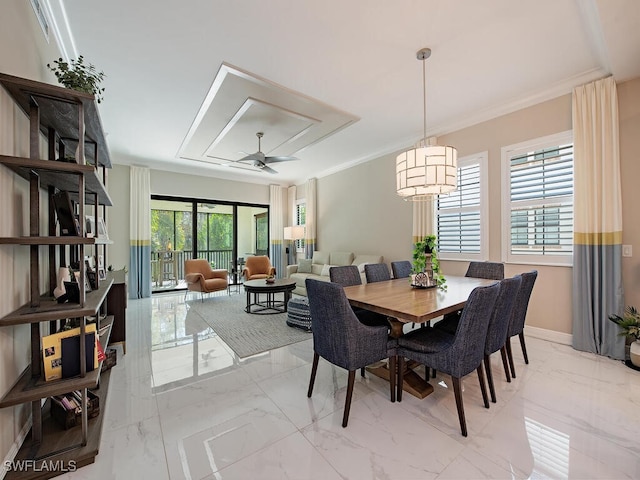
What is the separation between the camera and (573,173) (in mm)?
3041

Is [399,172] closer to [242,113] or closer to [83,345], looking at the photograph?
[242,113]

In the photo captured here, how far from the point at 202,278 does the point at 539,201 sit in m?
5.38

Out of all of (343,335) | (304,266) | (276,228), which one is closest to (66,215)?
(343,335)

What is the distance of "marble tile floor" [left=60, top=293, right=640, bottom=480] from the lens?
1.48 meters

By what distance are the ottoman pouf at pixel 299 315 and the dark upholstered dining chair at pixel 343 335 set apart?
167 cm

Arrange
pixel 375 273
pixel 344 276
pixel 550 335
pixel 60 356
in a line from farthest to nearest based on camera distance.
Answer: pixel 375 273
pixel 550 335
pixel 344 276
pixel 60 356

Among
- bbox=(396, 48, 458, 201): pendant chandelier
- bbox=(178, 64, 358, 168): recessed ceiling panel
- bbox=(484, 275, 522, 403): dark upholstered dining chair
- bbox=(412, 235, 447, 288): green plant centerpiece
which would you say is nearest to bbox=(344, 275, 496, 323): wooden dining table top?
bbox=(412, 235, 447, 288): green plant centerpiece

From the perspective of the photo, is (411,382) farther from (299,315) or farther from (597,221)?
(597,221)

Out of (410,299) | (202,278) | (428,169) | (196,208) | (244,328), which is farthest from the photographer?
(196,208)

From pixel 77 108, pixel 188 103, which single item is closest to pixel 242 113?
pixel 188 103

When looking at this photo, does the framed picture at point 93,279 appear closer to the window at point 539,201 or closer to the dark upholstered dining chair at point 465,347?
the dark upholstered dining chair at point 465,347

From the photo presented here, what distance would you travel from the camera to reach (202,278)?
5188 mm

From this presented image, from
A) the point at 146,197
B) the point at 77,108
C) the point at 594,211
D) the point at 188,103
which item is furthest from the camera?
the point at 146,197

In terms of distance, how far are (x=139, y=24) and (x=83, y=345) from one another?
8.05 ft
